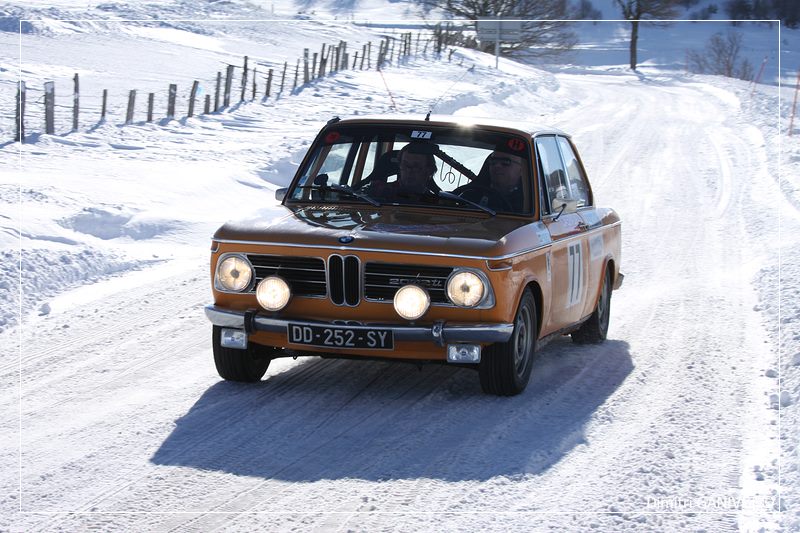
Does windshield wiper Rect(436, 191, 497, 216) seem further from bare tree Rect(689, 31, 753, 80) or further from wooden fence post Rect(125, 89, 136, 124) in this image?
bare tree Rect(689, 31, 753, 80)

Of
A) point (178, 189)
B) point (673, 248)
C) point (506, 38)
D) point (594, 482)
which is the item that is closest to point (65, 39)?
point (506, 38)

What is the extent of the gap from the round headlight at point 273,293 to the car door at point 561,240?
173 cm

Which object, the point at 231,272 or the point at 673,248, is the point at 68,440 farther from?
the point at 673,248

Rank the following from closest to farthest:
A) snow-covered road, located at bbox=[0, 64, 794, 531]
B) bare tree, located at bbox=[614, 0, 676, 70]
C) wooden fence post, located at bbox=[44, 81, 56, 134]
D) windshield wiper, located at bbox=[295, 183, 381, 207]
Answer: snow-covered road, located at bbox=[0, 64, 794, 531] → windshield wiper, located at bbox=[295, 183, 381, 207] → wooden fence post, located at bbox=[44, 81, 56, 134] → bare tree, located at bbox=[614, 0, 676, 70]

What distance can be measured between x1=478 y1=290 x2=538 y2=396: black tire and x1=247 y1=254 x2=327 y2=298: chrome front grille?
1041 millimetres

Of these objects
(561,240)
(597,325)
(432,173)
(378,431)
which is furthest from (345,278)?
(597,325)

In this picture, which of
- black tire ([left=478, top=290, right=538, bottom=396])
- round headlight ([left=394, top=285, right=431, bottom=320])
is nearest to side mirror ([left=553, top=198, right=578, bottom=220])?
black tire ([left=478, top=290, right=538, bottom=396])

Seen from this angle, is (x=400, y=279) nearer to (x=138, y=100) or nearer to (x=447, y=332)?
(x=447, y=332)

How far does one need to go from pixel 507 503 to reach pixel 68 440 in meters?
2.37

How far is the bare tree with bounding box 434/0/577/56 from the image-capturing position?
149ft

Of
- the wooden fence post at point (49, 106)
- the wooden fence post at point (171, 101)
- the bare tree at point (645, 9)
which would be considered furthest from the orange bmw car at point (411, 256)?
the bare tree at point (645, 9)

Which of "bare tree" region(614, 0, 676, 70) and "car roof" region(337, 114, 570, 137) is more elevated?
"bare tree" region(614, 0, 676, 70)

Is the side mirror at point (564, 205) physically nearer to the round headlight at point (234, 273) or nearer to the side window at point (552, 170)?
the side window at point (552, 170)

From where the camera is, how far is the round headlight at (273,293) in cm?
639
